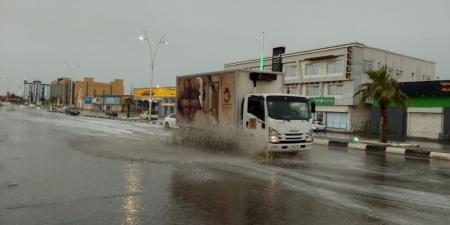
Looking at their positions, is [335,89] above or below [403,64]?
below

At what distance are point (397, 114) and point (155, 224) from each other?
4390 cm

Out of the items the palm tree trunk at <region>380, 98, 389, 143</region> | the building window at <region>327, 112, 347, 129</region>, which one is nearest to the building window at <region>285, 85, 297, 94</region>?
the building window at <region>327, 112, 347, 129</region>

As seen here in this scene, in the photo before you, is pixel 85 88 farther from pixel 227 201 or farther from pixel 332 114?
pixel 227 201

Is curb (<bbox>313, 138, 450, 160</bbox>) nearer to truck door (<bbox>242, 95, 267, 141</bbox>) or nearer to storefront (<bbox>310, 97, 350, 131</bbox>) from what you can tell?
truck door (<bbox>242, 95, 267, 141</bbox>)

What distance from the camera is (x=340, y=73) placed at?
50719mm

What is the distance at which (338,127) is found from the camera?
52500 millimetres

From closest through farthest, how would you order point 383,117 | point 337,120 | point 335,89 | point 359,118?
point 383,117 < point 359,118 < point 335,89 < point 337,120

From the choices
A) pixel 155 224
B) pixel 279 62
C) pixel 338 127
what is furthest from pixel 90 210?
pixel 279 62

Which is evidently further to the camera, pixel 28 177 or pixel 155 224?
pixel 28 177

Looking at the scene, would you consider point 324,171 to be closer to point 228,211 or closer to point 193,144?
point 228,211

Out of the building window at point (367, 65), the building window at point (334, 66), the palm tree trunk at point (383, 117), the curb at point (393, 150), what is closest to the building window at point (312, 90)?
the building window at point (334, 66)

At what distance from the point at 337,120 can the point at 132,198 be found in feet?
154

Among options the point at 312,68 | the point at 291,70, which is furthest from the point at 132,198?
the point at 291,70

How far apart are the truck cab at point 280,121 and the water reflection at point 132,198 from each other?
516 cm
